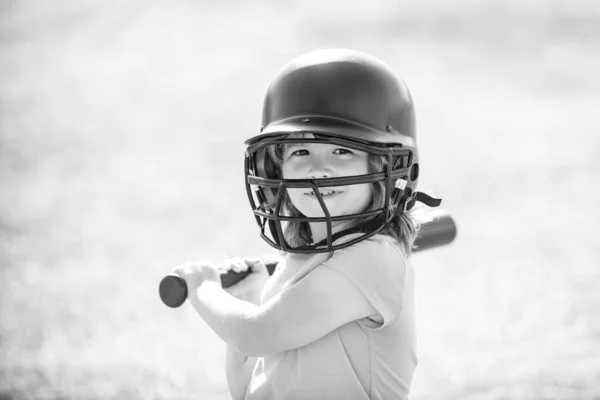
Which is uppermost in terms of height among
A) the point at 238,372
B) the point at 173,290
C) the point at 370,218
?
the point at 370,218

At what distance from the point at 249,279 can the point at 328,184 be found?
818 millimetres

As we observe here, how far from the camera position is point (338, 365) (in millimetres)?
1980

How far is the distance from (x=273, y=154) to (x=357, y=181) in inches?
17.3

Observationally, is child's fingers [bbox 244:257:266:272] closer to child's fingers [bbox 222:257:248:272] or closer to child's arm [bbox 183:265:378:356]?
child's fingers [bbox 222:257:248:272]

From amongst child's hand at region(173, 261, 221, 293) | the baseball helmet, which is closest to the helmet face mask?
the baseball helmet

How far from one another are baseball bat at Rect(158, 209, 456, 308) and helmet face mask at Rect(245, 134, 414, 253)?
31 cm

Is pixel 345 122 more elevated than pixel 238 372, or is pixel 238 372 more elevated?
pixel 345 122

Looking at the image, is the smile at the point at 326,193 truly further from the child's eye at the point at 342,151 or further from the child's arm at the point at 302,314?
the child's arm at the point at 302,314

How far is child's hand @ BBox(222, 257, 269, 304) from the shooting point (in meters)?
2.56

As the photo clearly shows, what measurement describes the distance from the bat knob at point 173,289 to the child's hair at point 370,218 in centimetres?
39

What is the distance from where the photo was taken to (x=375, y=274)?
194 centimetres

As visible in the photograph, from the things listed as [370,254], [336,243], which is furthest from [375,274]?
[336,243]

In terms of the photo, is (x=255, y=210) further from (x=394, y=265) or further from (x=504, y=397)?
(x=504, y=397)

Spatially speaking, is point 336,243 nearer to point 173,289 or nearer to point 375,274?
point 375,274
